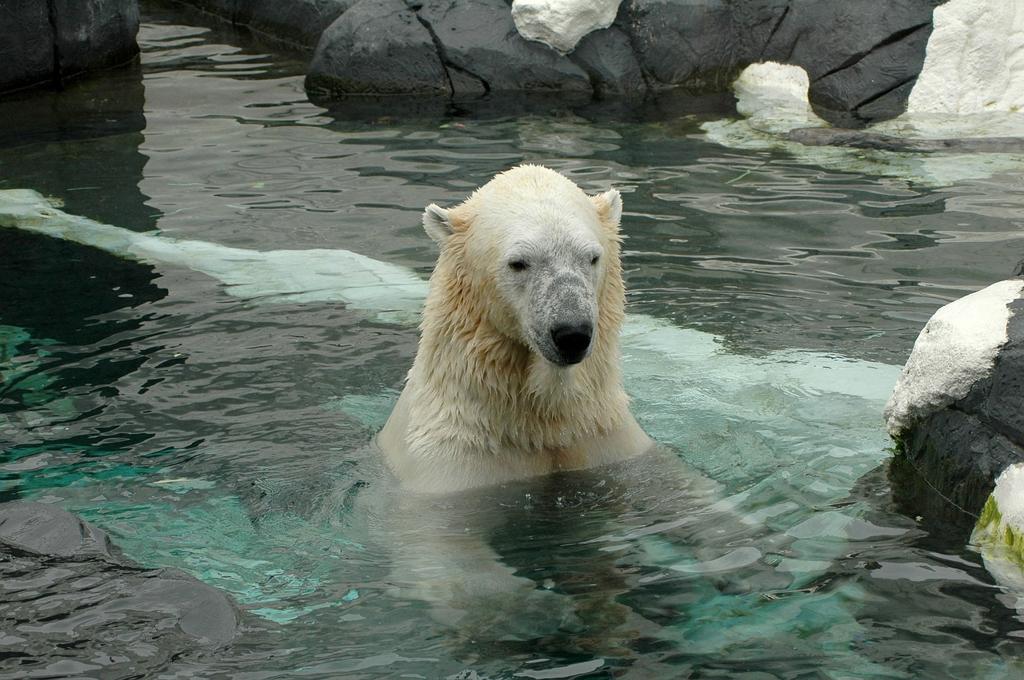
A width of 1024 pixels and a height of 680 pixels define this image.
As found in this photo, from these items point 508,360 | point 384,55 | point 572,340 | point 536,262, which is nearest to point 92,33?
point 384,55

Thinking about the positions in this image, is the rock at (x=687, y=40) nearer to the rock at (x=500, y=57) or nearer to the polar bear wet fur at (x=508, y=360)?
the rock at (x=500, y=57)

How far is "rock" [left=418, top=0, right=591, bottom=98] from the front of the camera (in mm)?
11094

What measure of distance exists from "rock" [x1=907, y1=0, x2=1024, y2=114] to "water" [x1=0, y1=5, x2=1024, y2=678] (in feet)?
5.45

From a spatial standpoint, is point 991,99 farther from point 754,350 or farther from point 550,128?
point 754,350

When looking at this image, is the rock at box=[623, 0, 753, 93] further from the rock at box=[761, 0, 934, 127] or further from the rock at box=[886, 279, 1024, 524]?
the rock at box=[886, 279, 1024, 524]

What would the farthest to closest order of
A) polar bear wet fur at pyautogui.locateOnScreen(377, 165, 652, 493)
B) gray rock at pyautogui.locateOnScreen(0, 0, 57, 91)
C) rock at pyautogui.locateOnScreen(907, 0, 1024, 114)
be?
gray rock at pyautogui.locateOnScreen(0, 0, 57, 91)
rock at pyautogui.locateOnScreen(907, 0, 1024, 114)
polar bear wet fur at pyautogui.locateOnScreen(377, 165, 652, 493)

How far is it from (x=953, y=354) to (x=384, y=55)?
7.74 m

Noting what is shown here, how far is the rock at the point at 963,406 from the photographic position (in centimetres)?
412

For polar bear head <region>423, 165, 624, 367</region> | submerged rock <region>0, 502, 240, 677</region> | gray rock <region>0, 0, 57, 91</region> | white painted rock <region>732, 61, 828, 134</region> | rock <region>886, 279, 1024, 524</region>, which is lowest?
submerged rock <region>0, 502, 240, 677</region>

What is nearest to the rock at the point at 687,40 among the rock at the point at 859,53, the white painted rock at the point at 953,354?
the rock at the point at 859,53

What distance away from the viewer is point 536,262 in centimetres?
398

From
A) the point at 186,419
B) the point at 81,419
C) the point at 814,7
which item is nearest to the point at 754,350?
the point at 186,419

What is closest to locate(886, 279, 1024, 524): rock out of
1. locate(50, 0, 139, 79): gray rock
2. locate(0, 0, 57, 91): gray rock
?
Result: locate(0, 0, 57, 91): gray rock

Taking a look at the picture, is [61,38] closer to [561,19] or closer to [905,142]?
[561,19]
